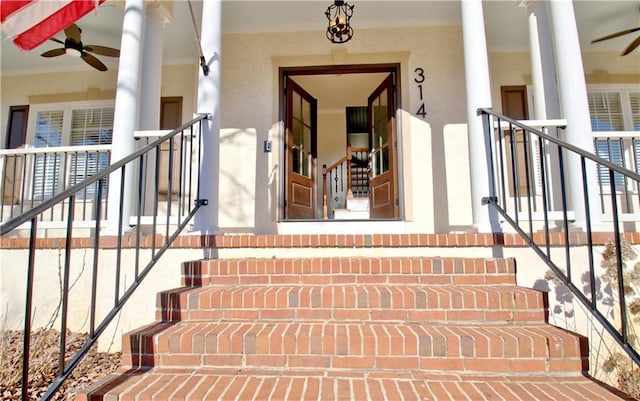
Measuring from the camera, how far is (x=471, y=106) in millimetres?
2977

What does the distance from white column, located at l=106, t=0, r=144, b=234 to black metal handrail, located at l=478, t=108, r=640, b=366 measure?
292 cm

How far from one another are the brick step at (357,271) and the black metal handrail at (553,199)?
348mm

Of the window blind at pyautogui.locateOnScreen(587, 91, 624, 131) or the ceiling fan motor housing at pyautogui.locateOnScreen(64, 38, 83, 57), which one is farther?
the window blind at pyautogui.locateOnScreen(587, 91, 624, 131)

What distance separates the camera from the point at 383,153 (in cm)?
468

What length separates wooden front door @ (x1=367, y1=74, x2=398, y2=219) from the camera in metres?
4.36

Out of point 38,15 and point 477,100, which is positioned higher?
point 38,15

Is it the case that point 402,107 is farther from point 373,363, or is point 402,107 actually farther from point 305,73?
point 373,363

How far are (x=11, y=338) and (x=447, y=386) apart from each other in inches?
122

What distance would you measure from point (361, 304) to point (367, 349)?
33 centimetres

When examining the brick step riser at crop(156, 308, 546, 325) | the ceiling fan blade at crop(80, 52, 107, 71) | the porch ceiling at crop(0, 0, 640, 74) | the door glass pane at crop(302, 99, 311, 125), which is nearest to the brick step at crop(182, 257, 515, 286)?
the brick step riser at crop(156, 308, 546, 325)

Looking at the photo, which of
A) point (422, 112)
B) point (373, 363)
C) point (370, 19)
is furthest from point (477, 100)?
point (373, 363)

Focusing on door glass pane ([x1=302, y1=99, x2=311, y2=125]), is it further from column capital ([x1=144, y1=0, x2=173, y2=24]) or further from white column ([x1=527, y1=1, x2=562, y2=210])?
white column ([x1=527, y1=1, x2=562, y2=210])

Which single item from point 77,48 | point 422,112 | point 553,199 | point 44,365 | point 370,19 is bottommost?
point 44,365

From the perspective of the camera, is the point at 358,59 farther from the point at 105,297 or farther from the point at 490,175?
the point at 105,297
